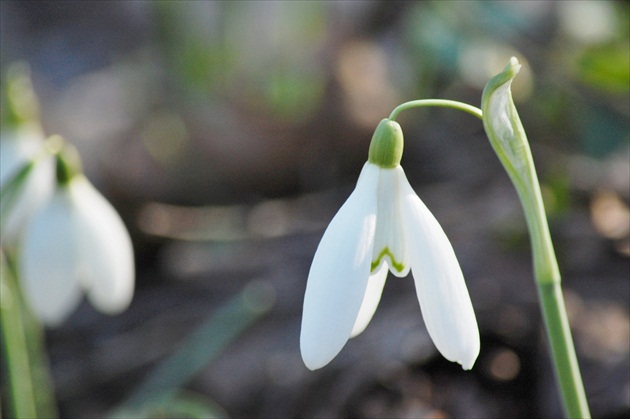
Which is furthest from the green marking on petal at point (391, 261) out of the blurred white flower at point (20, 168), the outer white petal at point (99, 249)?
the blurred white flower at point (20, 168)

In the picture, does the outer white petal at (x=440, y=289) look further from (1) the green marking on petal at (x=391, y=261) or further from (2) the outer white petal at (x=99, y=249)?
(2) the outer white petal at (x=99, y=249)

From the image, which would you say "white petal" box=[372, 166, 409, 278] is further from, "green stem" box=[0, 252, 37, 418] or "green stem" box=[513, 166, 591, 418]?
"green stem" box=[0, 252, 37, 418]

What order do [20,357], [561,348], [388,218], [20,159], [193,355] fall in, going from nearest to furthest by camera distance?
[561,348]
[388,218]
[20,357]
[20,159]
[193,355]

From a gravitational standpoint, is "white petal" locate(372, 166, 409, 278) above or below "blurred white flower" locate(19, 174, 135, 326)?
above

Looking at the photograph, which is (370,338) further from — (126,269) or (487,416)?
(126,269)

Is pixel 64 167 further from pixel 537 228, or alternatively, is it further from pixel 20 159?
pixel 537 228

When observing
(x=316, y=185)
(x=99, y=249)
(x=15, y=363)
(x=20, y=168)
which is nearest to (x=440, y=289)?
(x=99, y=249)

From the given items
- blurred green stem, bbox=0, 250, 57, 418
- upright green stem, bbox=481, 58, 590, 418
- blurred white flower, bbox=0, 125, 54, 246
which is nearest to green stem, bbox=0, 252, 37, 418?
blurred green stem, bbox=0, 250, 57, 418
